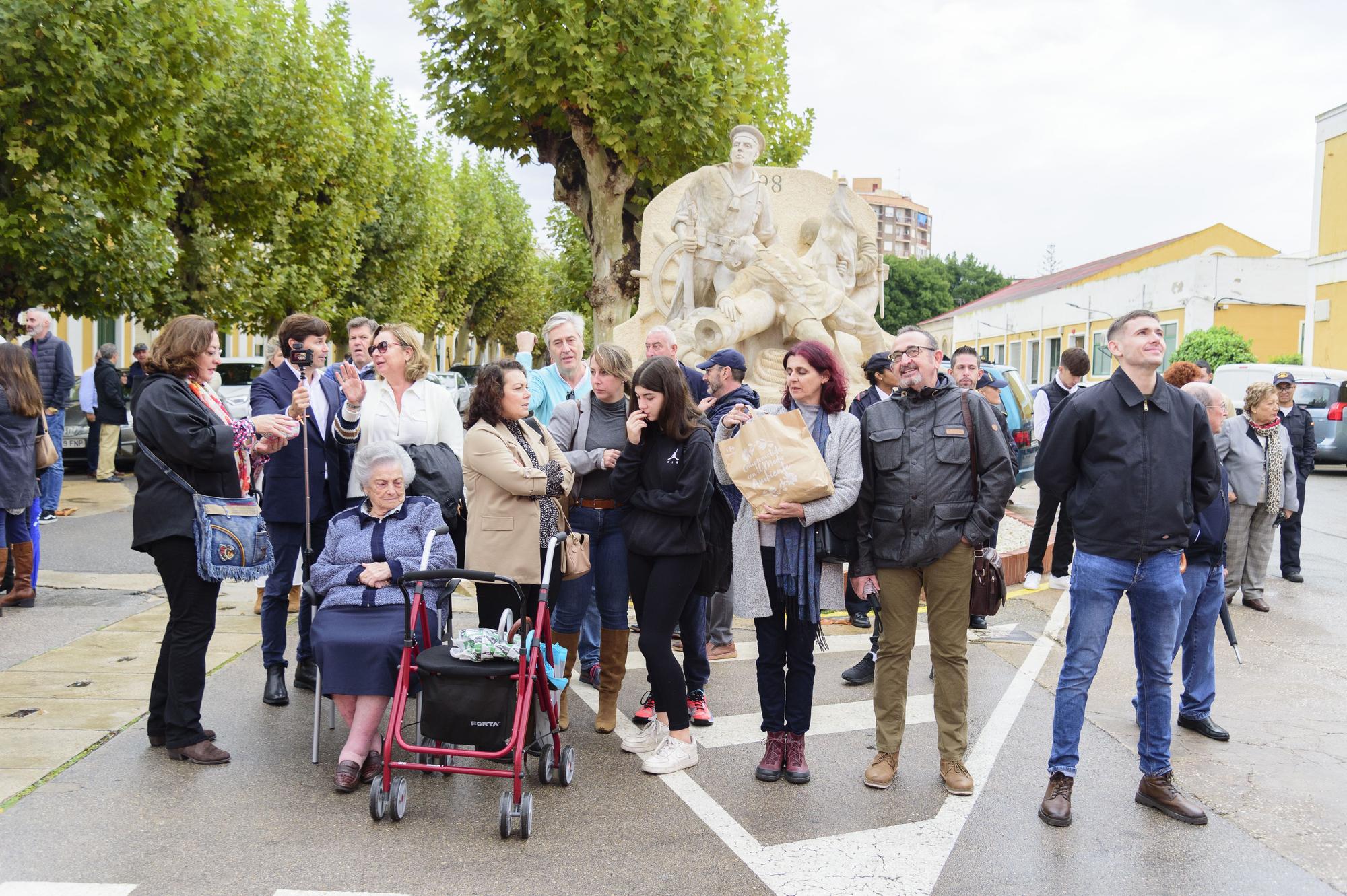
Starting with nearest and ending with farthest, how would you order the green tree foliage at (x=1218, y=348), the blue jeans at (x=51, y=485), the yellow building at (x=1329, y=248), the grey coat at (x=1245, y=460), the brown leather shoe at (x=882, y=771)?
the brown leather shoe at (x=882, y=771) < the grey coat at (x=1245, y=460) < the blue jeans at (x=51, y=485) < the green tree foliage at (x=1218, y=348) < the yellow building at (x=1329, y=248)

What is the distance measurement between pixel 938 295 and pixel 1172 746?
268ft

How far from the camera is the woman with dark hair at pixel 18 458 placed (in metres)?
7.50

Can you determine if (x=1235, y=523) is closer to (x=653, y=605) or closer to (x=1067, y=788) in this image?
(x=1067, y=788)

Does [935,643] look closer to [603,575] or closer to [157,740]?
[603,575]

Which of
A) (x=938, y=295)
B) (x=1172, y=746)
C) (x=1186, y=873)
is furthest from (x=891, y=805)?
(x=938, y=295)

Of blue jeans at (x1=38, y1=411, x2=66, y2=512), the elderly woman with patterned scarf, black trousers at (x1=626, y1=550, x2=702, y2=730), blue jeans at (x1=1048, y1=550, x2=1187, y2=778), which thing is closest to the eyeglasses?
blue jeans at (x1=1048, y1=550, x2=1187, y2=778)

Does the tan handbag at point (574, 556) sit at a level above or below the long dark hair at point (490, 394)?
below

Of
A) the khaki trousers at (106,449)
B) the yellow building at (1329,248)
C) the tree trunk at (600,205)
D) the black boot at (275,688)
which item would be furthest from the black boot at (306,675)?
the yellow building at (1329,248)

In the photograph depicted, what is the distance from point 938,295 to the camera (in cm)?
8362

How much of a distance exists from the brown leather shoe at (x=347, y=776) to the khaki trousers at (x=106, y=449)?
513 inches

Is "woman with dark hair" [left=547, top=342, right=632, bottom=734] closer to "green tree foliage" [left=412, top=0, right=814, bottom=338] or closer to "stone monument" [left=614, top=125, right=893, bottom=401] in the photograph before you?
"stone monument" [left=614, top=125, right=893, bottom=401]

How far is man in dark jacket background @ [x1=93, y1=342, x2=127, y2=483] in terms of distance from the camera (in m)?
14.6

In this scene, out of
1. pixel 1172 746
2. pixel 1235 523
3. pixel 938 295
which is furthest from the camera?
pixel 938 295

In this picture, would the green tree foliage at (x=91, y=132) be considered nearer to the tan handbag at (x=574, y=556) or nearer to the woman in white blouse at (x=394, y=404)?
the woman in white blouse at (x=394, y=404)
